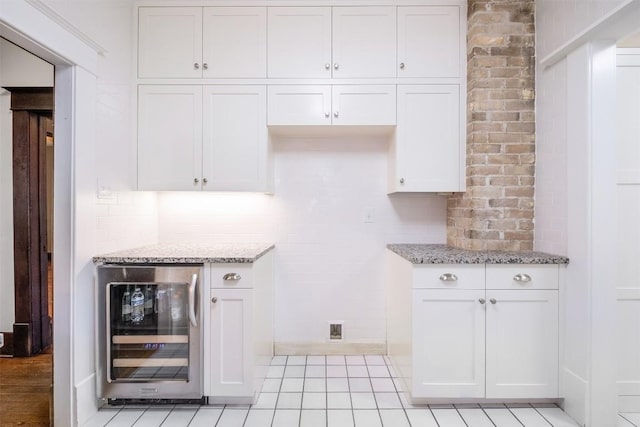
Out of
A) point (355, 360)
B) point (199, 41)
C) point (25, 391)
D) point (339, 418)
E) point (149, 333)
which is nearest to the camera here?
point (339, 418)

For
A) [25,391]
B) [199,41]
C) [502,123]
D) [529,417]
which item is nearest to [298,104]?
[199,41]

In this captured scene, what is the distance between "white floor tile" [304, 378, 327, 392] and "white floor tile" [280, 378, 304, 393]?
33 mm

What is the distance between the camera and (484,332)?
6.70 feet

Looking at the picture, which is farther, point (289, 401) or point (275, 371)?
point (275, 371)

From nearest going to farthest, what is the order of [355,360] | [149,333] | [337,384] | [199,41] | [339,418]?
[339,418] → [149,333] → [337,384] → [199,41] → [355,360]

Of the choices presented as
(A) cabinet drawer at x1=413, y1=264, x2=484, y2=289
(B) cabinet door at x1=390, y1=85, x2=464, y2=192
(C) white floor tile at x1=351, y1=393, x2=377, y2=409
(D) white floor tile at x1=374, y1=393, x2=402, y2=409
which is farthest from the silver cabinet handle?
(C) white floor tile at x1=351, y1=393, x2=377, y2=409

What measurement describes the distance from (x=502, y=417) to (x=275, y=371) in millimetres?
A: 1444

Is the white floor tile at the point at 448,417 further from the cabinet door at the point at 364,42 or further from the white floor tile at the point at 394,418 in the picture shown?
the cabinet door at the point at 364,42

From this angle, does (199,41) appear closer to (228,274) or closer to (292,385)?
(228,274)

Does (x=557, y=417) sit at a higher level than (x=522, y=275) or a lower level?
lower

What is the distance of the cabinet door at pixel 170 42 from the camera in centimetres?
245

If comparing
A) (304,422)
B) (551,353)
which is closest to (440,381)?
(551,353)

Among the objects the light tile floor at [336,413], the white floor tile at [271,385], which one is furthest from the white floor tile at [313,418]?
the white floor tile at [271,385]

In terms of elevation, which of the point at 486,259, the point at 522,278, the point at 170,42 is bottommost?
the point at 522,278
